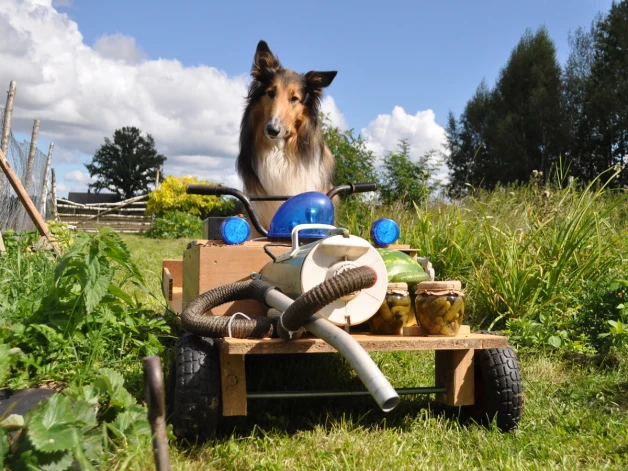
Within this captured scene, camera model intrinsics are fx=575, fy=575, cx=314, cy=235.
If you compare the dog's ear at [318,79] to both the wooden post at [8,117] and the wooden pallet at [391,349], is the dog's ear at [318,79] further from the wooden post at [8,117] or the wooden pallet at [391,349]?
the wooden post at [8,117]

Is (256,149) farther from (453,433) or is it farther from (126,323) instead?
(453,433)

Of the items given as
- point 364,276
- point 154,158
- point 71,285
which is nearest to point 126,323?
point 71,285

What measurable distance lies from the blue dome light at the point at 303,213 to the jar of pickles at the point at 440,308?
71 cm

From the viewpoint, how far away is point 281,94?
165 inches

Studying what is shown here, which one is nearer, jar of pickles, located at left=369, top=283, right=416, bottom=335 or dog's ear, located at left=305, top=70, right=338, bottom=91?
jar of pickles, located at left=369, top=283, right=416, bottom=335

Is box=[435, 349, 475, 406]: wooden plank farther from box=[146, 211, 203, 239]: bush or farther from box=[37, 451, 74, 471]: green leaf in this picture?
box=[146, 211, 203, 239]: bush

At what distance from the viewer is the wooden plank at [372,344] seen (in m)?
2.07

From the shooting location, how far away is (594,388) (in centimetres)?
307

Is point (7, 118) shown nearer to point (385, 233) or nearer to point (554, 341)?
point (385, 233)

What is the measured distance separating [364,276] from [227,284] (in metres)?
0.91

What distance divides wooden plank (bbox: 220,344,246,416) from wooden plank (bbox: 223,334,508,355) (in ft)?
0.58

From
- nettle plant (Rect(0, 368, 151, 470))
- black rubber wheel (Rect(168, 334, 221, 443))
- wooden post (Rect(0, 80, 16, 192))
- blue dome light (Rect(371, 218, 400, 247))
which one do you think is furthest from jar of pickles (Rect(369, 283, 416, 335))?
wooden post (Rect(0, 80, 16, 192))

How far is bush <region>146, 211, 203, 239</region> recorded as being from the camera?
51.7ft

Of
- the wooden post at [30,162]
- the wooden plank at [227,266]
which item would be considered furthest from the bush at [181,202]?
the wooden plank at [227,266]
